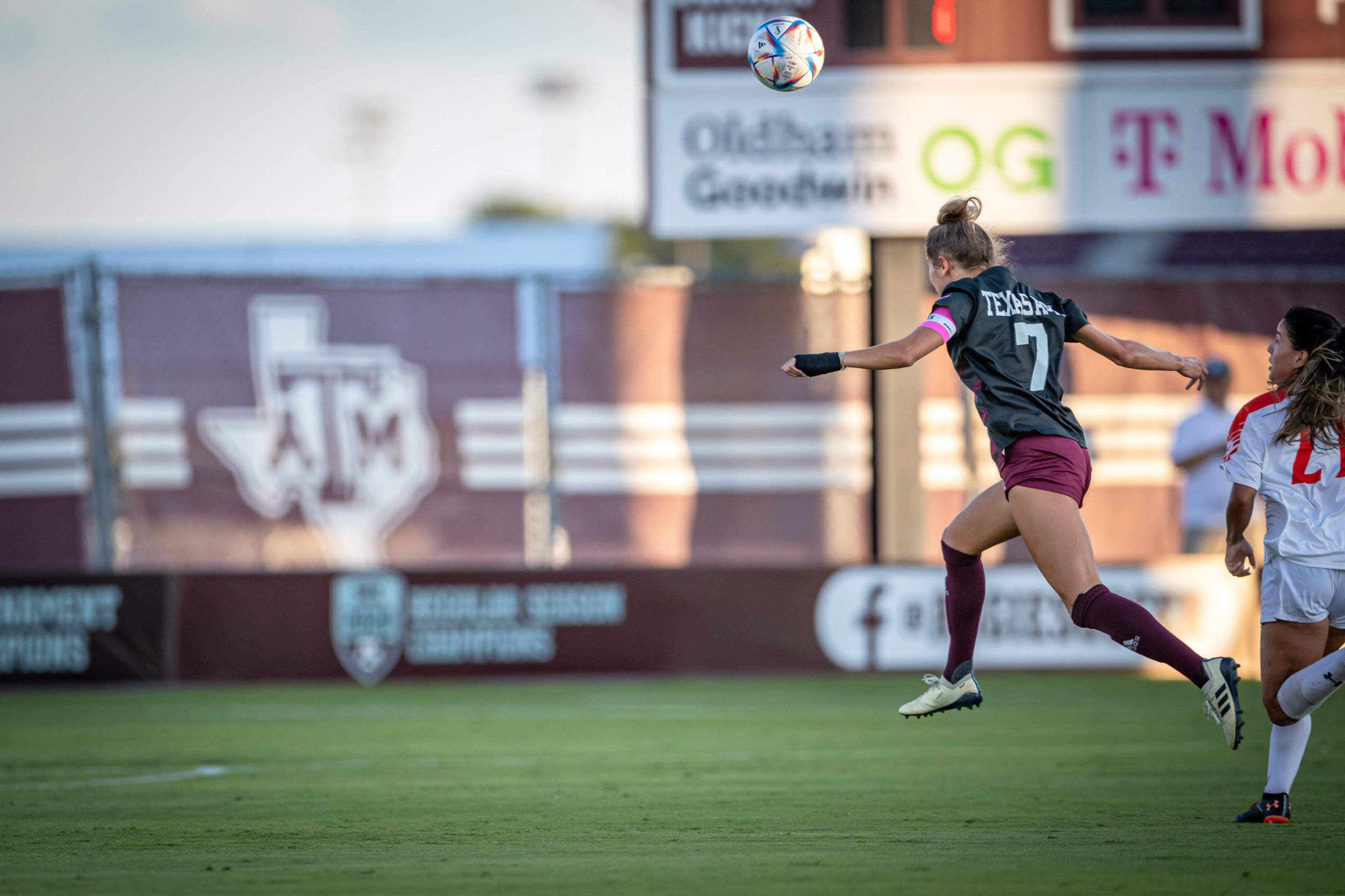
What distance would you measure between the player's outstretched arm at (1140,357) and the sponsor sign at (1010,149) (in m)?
6.87

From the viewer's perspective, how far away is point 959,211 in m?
6.10

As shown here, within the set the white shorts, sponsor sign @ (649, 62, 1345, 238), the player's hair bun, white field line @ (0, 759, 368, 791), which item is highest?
sponsor sign @ (649, 62, 1345, 238)

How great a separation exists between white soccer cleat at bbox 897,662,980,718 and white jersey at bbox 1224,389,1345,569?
136 centimetres

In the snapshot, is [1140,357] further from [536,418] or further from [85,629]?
[85,629]

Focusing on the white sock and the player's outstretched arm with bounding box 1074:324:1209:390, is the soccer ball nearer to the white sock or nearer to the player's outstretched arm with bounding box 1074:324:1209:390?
the player's outstretched arm with bounding box 1074:324:1209:390

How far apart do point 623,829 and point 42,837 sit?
233 cm

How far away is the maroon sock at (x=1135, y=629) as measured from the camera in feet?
18.7

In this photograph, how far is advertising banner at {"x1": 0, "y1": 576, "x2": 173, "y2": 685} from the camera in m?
12.7

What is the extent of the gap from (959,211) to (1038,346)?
2.15 ft

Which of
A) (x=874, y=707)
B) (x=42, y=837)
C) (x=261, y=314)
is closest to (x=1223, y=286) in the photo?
(x=874, y=707)

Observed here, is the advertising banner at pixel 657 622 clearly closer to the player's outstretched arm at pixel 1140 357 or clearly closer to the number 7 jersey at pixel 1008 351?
the player's outstretched arm at pixel 1140 357

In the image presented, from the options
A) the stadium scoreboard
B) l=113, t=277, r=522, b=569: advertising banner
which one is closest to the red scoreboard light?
the stadium scoreboard

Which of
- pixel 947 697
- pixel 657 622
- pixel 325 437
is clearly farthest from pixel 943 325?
pixel 325 437

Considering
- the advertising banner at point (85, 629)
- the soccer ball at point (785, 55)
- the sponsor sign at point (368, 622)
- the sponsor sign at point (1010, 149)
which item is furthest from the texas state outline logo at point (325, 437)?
the soccer ball at point (785, 55)
